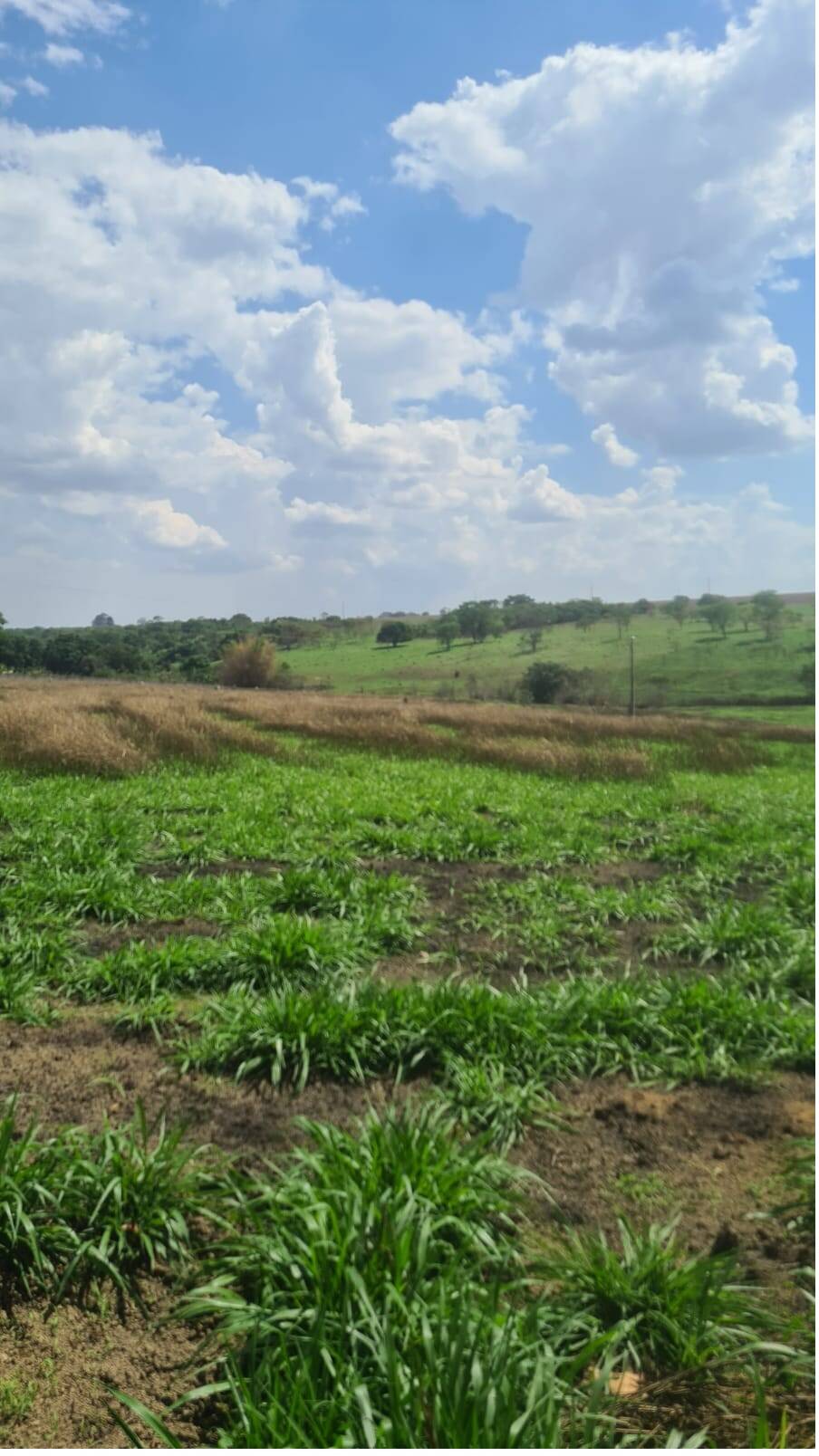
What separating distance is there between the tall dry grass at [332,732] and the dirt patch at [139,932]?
1.22m

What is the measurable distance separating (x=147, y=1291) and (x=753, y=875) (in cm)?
329

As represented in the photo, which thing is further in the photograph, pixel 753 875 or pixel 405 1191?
pixel 753 875

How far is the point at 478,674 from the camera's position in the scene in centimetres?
659

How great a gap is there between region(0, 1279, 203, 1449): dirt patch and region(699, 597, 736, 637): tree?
17.0ft

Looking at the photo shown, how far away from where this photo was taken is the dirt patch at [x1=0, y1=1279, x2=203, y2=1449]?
44.6 inches

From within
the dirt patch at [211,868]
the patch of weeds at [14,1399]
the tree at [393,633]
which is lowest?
the patch of weeds at [14,1399]

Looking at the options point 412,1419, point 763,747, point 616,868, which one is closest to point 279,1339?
point 412,1419

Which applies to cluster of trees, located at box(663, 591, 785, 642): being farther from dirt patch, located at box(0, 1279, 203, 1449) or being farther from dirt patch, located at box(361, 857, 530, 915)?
dirt patch, located at box(0, 1279, 203, 1449)

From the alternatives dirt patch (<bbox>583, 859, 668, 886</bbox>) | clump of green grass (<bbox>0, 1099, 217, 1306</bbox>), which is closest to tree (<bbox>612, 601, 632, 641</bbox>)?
dirt patch (<bbox>583, 859, 668, 886</bbox>)

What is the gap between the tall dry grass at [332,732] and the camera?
400 cm

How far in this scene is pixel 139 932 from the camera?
9.93 ft

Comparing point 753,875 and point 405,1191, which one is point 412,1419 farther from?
point 753,875

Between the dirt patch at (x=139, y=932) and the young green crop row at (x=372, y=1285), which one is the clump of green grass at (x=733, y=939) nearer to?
the young green crop row at (x=372, y=1285)

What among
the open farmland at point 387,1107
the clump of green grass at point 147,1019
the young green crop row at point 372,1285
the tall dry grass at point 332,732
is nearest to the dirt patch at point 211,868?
the open farmland at point 387,1107
